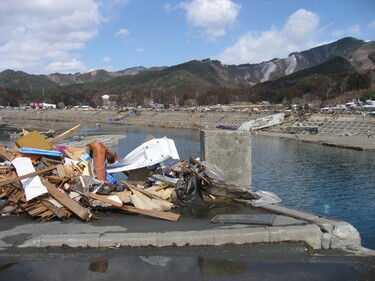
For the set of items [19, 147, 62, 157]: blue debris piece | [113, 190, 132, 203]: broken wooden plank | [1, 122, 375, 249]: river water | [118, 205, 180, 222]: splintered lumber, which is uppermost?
[19, 147, 62, 157]: blue debris piece

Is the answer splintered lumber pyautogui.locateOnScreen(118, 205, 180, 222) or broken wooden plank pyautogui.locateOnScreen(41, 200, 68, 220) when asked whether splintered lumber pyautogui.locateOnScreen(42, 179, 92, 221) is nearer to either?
broken wooden plank pyautogui.locateOnScreen(41, 200, 68, 220)

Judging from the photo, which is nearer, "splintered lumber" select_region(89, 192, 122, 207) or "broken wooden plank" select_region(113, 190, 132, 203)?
"splintered lumber" select_region(89, 192, 122, 207)

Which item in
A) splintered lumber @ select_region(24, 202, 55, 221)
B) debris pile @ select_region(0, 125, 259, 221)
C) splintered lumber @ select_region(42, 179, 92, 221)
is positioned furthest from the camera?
debris pile @ select_region(0, 125, 259, 221)

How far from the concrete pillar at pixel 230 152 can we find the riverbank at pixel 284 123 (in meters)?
31.6

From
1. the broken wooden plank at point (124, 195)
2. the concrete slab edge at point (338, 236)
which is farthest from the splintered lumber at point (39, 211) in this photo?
the concrete slab edge at point (338, 236)

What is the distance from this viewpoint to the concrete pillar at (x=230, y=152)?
909 centimetres

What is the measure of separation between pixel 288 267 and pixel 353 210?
1110 centimetres

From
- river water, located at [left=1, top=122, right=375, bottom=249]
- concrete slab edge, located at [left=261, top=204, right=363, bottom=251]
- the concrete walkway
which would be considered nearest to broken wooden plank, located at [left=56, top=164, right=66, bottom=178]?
the concrete walkway

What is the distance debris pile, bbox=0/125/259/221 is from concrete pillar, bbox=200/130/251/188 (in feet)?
1.61

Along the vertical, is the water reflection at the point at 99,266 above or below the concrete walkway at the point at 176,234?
below

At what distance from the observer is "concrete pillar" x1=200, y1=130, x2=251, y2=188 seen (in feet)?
29.8

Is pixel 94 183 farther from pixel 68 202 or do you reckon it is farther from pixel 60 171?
pixel 68 202

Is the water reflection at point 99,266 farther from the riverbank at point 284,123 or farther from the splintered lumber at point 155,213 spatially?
the riverbank at point 284,123

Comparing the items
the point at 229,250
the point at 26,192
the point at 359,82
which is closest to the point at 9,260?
the point at 26,192
